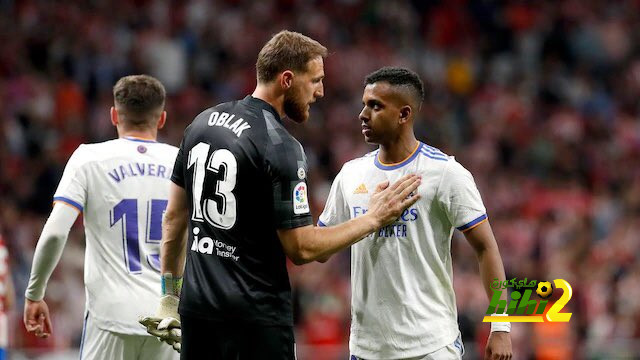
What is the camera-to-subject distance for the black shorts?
4.94 meters

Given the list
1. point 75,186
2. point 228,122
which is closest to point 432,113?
point 75,186

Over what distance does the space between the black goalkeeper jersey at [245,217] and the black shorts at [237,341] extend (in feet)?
0.13

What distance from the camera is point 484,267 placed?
5.46 meters

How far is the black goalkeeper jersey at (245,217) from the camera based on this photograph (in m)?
4.93

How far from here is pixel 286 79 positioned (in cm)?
514

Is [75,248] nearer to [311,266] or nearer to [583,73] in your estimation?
[311,266]

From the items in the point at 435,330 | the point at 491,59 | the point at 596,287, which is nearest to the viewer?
the point at 435,330

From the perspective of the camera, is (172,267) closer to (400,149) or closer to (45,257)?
(45,257)

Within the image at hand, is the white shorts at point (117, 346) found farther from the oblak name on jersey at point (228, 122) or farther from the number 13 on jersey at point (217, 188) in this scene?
the oblak name on jersey at point (228, 122)

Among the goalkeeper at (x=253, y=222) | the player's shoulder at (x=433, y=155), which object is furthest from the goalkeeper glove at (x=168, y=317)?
the player's shoulder at (x=433, y=155)

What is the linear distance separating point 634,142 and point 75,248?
850 centimetres

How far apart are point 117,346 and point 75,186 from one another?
0.93 metres

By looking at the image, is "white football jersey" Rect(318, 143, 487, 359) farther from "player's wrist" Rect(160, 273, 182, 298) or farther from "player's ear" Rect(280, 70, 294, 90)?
"player's wrist" Rect(160, 273, 182, 298)

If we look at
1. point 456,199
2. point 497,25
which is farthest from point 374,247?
point 497,25
